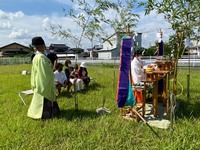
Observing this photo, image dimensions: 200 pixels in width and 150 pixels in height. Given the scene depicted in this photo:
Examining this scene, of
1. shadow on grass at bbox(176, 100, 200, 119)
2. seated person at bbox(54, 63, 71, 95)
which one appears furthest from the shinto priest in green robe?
shadow on grass at bbox(176, 100, 200, 119)

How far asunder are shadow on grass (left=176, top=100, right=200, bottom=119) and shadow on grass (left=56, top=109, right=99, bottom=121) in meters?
1.93

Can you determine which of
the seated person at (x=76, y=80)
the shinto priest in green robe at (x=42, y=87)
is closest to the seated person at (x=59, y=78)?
the seated person at (x=76, y=80)

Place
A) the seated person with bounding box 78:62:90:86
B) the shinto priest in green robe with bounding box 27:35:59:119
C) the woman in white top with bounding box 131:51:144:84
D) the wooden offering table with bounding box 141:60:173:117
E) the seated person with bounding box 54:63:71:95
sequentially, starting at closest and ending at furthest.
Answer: the shinto priest in green robe with bounding box 27:35:59:119 < the wooden offering table with bounding box 141:60:173:117 < the woman in white top with bounding box 131:51:144:84 < the seated person with bounding box 54:63:71:95 < the seated person with bounding box 78:62:90:86

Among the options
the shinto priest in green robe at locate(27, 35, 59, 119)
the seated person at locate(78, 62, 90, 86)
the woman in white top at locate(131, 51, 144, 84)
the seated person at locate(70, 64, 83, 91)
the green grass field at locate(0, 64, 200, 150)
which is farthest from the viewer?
the seated person at locate(78, 62, 90, 86)

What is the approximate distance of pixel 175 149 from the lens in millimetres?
3242

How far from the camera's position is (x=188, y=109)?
5387 mm

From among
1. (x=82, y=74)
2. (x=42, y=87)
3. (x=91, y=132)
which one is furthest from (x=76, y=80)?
(x=91, y=132)

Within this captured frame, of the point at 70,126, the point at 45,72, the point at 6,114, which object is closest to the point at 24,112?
the point at 6,114

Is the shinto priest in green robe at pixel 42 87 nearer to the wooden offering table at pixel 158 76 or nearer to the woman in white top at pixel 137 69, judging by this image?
the wooden offering table at pixel 158 76

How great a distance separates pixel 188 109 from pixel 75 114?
269 cm

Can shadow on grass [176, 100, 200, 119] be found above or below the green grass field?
above

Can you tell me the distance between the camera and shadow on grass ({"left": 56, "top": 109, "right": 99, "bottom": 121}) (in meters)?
4.97

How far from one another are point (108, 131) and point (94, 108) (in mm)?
1624

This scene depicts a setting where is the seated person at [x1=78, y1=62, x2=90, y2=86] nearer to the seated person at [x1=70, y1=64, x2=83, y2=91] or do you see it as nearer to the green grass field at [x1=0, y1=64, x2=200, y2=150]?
the seated person at [x1=70, y1=64, x2=83, y2=91]
